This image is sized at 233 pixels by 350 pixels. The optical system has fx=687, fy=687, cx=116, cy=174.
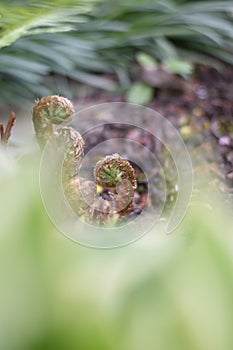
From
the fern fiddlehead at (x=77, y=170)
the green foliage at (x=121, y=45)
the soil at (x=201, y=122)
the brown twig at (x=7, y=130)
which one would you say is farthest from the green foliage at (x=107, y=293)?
the green foliage at (x=121, y=45)

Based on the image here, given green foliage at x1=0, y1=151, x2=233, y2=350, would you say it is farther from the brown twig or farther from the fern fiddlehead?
the brown twig

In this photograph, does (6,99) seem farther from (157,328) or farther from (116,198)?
(157,328)

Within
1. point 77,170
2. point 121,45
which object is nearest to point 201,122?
point 121,45

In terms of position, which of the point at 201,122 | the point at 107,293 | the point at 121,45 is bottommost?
the point at 201,122

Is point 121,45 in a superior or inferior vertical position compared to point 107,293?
inferior

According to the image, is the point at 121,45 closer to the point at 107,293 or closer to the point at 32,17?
the point at 32,17

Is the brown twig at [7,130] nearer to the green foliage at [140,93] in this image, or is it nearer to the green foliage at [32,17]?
the green foliage at [32,17]
